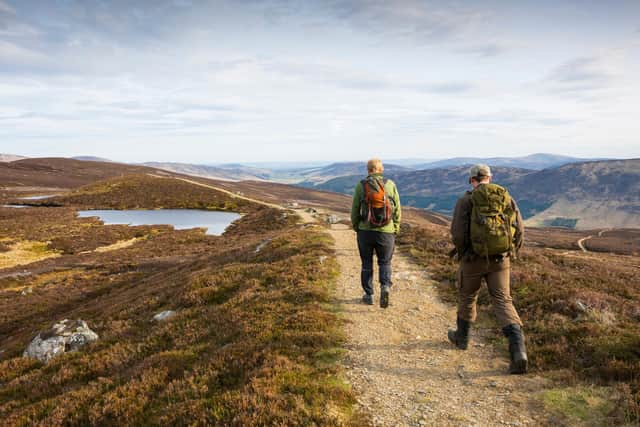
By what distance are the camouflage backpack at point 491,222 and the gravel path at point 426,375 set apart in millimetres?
Answer: 2540

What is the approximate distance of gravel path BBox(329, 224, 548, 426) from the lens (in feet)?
19.6

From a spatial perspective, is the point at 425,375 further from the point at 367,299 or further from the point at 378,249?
the point at 367,299

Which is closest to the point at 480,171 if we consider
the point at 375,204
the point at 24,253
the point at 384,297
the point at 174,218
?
the point at 375,204

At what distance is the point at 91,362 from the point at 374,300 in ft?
28.9

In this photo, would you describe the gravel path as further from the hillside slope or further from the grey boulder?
the hillside slope

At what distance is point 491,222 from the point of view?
7082 mm

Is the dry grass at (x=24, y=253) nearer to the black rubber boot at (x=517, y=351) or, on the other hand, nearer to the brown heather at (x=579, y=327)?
the brown heather at (x=579, y=327)

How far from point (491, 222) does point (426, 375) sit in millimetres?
3408

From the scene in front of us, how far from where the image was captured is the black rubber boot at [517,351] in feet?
23.4

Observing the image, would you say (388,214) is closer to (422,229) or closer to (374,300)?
(374,300)

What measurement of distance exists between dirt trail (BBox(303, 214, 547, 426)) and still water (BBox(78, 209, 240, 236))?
55689 millimetres

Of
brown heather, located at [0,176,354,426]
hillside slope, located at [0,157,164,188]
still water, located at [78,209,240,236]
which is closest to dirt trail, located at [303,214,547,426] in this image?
brown heather, located at [0,176,354,426]

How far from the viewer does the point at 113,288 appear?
93.0 ft

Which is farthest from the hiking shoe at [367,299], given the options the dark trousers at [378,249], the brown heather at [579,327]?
the brown heather at [579,327]
